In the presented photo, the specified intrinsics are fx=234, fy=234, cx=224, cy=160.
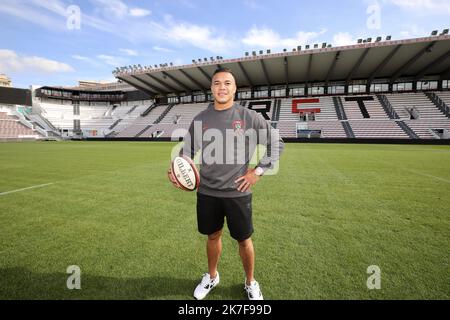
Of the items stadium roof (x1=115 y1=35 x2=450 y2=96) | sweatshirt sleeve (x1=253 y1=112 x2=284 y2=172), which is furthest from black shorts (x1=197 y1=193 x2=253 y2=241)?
stadium roof (x1=115 y1=35 x2=450 y2=96)

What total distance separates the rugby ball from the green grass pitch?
3.12ft

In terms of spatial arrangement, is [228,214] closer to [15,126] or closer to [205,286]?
[205,286]

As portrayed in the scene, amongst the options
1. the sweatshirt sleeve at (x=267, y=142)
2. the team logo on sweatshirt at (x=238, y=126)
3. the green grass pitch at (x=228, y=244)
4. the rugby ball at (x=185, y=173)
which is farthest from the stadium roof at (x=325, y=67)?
the rugby ball at (x=185, y=173)

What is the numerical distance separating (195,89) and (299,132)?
22.7 metres

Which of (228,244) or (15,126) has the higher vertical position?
(15,126)

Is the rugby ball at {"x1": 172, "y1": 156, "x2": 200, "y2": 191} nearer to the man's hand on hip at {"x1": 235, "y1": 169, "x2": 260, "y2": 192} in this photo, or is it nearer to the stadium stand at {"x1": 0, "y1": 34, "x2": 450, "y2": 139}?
the man's hand on hip at {"x1": 235, "y1": 169, "x2": 260, "y2": 192}

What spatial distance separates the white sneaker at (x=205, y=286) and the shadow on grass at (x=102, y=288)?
5 centimetres

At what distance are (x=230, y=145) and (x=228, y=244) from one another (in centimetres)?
161

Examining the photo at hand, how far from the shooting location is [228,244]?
10.2 feet

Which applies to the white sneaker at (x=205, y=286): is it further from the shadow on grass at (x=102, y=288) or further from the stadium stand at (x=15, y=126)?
the stadium stand at (x=15, y=126)

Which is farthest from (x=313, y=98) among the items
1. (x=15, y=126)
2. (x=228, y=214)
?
(x=15, y=126)

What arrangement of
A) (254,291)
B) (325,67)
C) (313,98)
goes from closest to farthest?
1. (254,291)
2. (325,67)
3. (313,98)

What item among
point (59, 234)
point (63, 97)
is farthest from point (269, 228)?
point (63, 97)

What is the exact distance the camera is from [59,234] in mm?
3361
